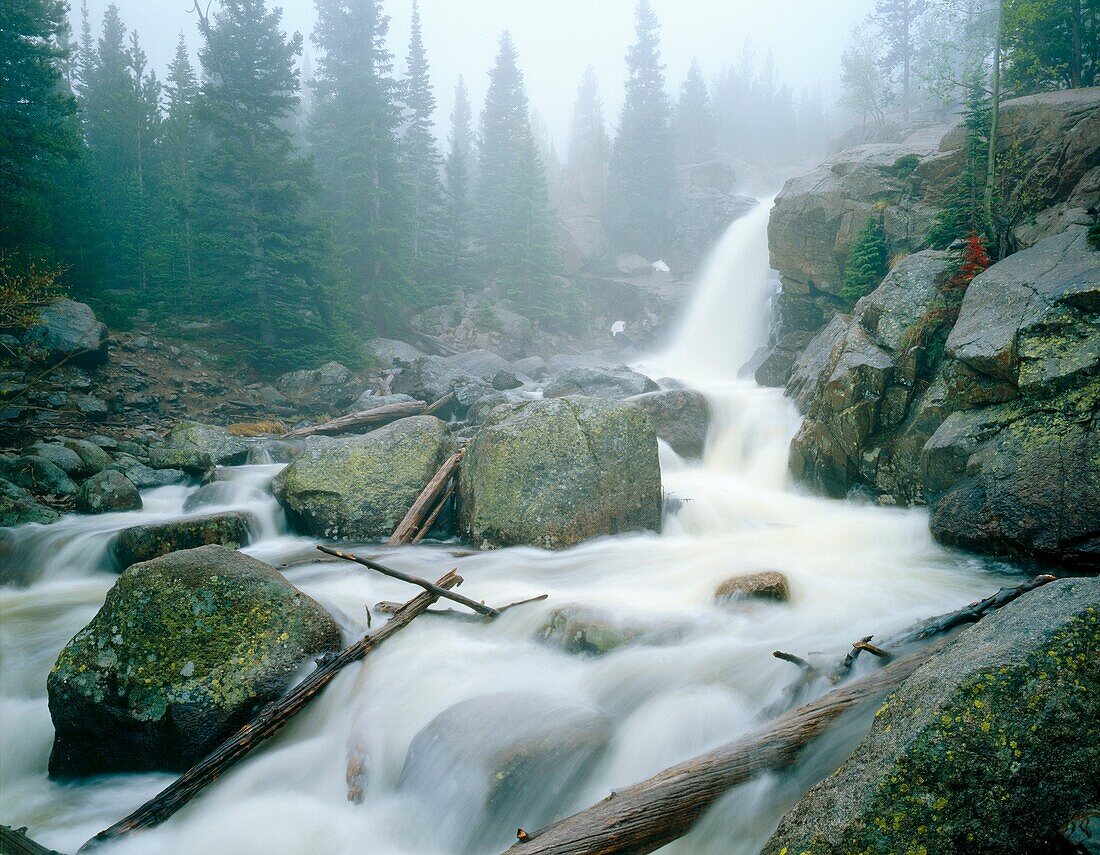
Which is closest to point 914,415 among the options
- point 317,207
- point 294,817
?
point 294,817

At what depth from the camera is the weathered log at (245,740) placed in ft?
11.3

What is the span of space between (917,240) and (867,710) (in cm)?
1332

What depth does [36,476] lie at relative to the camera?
930 centimetres

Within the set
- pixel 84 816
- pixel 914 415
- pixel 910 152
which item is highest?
pixel 910 152

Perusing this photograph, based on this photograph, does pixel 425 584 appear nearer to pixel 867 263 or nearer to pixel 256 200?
pixel 867 263

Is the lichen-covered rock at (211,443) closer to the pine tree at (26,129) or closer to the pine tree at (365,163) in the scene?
the pine tree at (26,129)

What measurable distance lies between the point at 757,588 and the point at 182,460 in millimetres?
10674

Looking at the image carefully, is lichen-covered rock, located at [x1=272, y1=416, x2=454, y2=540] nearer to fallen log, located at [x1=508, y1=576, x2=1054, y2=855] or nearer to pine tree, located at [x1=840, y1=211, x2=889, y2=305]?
fallen log, located at [x1=508, y1=576, x2=1054, y2=855]

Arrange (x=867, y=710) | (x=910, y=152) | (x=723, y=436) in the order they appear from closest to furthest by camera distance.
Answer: (x=867, y=710), (x=723, y=436), (x=910, y=152)

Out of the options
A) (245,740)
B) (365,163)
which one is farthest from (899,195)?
(365,163)

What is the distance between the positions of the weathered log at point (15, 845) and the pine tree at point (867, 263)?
14.7 meters

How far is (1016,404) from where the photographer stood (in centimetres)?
645

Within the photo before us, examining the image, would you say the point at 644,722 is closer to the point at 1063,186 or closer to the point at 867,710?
the point at 867,710

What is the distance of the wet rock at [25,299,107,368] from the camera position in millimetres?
14531
